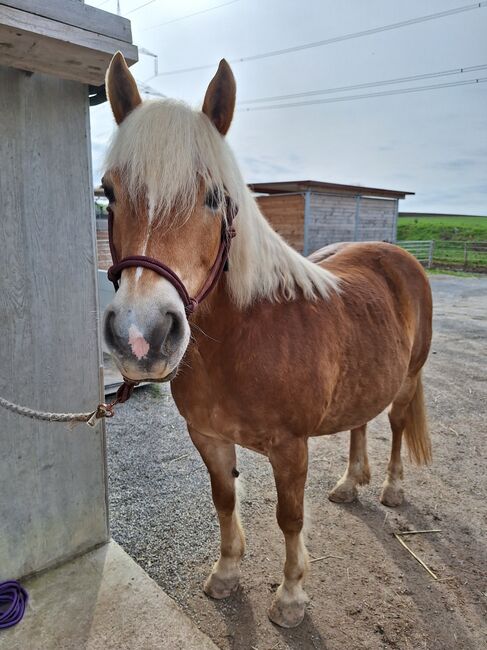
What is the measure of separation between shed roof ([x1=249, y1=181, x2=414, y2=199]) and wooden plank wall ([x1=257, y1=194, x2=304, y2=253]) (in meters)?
0.29

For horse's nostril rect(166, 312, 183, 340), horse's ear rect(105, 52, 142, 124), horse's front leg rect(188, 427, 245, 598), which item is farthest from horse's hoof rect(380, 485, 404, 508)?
horse's ear rect(105, 52, 142, 124)

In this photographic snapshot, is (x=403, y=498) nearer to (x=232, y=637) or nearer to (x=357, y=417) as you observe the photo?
(x=357, y=417)

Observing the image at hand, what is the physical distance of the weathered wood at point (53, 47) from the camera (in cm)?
146

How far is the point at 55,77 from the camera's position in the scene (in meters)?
1.87

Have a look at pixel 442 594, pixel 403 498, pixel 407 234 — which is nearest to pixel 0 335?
pixel 442 594

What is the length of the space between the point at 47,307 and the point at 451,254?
2492cm

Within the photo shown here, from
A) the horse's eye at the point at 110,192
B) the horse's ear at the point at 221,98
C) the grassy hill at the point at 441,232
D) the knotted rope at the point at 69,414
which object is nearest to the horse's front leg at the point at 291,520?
the knotted rope at the point at 69,414

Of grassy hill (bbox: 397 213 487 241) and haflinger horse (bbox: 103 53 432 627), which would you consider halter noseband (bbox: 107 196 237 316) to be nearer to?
haflinger horse (bbox: 103 53 432 627)

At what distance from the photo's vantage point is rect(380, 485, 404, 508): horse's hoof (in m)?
2.93

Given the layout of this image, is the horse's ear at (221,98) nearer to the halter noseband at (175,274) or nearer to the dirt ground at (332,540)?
the halter noseband at (175,274)

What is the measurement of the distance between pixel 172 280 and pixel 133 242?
0.57 feet

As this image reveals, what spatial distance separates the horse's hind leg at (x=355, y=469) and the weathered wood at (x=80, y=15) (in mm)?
2664

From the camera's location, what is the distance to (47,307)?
2.00 meters

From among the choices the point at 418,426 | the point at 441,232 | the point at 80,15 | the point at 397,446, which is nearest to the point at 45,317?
the point at 80,15
